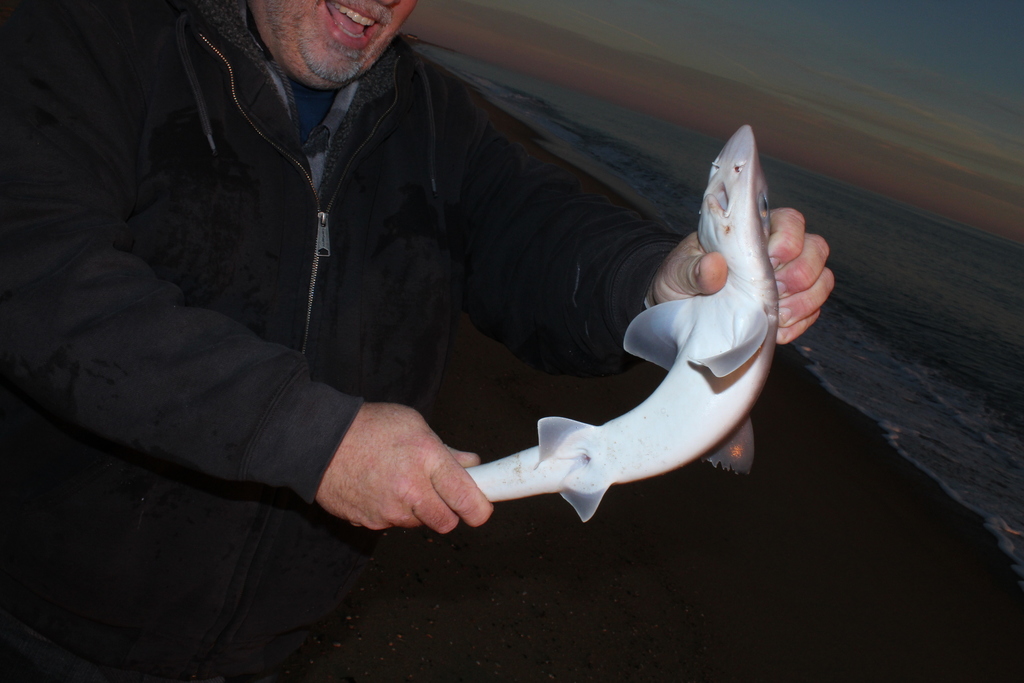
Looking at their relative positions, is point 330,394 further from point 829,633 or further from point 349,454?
point 829,633

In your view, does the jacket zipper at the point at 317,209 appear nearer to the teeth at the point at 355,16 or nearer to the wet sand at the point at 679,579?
the teeth at the point at 355,16

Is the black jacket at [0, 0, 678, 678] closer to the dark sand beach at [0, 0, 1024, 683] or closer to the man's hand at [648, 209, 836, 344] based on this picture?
the man's hand at [648, 209, 836, 344]

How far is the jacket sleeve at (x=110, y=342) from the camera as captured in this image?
139cm

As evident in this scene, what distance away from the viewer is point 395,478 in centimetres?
167

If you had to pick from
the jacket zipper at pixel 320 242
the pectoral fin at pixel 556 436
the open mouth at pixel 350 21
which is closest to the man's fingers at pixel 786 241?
the pectoral fin at pixel 556 436

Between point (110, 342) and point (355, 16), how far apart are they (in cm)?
171

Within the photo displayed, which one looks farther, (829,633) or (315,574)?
(829,633)

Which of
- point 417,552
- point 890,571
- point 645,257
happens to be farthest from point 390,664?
point 890,571

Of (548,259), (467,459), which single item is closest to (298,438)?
(467,459)

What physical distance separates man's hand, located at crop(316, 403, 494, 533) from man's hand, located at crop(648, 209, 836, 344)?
86 cm

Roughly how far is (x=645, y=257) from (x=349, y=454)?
1.18 meters

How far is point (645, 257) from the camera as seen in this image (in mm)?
2201

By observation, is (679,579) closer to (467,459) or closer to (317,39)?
(467,459)

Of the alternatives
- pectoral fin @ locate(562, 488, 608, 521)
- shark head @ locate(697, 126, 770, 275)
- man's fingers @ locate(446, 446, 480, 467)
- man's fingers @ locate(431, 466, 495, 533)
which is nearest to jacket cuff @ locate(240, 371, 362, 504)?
man's fingers @ locate(431, 466, 495, 533)
